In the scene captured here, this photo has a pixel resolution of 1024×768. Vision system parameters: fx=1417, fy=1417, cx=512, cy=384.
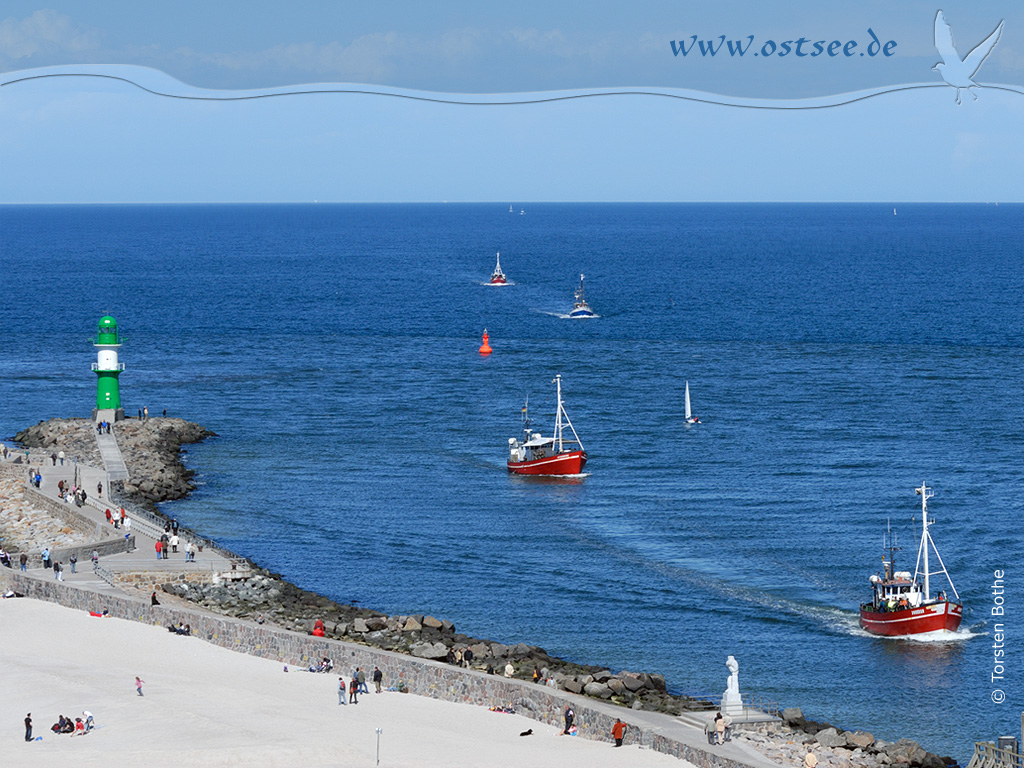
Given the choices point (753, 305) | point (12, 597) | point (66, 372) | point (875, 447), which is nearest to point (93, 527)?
point (12, 597)

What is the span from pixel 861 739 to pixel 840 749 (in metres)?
1.82

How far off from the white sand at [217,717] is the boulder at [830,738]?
7.07 m

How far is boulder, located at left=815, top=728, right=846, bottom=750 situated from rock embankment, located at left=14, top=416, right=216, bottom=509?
40026 millimetres

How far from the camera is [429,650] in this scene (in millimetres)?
44750

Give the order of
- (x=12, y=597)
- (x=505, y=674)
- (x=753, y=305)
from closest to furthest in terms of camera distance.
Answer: (x=505, y=674) < (x=12, y=597) < (x=753, y=305)

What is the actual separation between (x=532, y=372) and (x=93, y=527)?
5894 cm

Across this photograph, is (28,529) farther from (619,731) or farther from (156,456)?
(619,731)

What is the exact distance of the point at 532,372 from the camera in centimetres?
11306

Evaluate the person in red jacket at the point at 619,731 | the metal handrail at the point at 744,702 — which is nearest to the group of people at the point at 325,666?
the person in red jacket at the point at 619,731

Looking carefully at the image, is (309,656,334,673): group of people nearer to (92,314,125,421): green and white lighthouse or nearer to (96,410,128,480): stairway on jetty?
(96,410,128,480): stairway on jetty

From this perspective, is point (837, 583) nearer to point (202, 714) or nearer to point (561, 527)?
point (561, 527)

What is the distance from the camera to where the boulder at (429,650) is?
44.3m

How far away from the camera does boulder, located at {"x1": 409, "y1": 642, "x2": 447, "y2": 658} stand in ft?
145

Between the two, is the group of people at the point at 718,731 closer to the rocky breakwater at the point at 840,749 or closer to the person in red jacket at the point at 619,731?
the rocky breakwater at the point at 840,749
